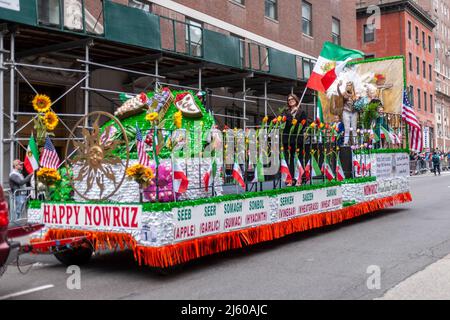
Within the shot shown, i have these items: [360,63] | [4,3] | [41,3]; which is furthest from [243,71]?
[4,3]

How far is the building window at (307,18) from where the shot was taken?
30.2 meters

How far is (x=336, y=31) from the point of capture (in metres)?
33.7

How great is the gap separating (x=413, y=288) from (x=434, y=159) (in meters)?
31.5

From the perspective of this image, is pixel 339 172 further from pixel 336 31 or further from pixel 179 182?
pixel 336 31

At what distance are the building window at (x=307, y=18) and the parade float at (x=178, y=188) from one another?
21221 millimetres

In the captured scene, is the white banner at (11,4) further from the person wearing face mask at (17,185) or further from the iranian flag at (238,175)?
the iranian flag at (238,175)

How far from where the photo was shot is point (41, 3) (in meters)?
14.0

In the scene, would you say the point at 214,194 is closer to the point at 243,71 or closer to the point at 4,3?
the point at 4,3

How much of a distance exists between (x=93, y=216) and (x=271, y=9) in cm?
2281

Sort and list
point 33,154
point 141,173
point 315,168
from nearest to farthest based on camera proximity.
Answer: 1. point 141,173
2. point 33,154
3. point 315,168

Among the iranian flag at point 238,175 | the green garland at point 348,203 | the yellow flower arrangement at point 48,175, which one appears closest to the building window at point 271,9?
the green garland at point 348,203

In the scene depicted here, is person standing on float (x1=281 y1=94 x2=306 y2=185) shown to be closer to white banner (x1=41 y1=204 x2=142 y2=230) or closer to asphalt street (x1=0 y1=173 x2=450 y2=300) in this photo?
asphalt street (x1=0 y1=173 x2=450 y2=300)

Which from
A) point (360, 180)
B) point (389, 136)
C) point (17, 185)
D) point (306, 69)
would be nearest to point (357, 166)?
point (360, 180)

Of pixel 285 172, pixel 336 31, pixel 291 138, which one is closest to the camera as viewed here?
pixel 285 172
